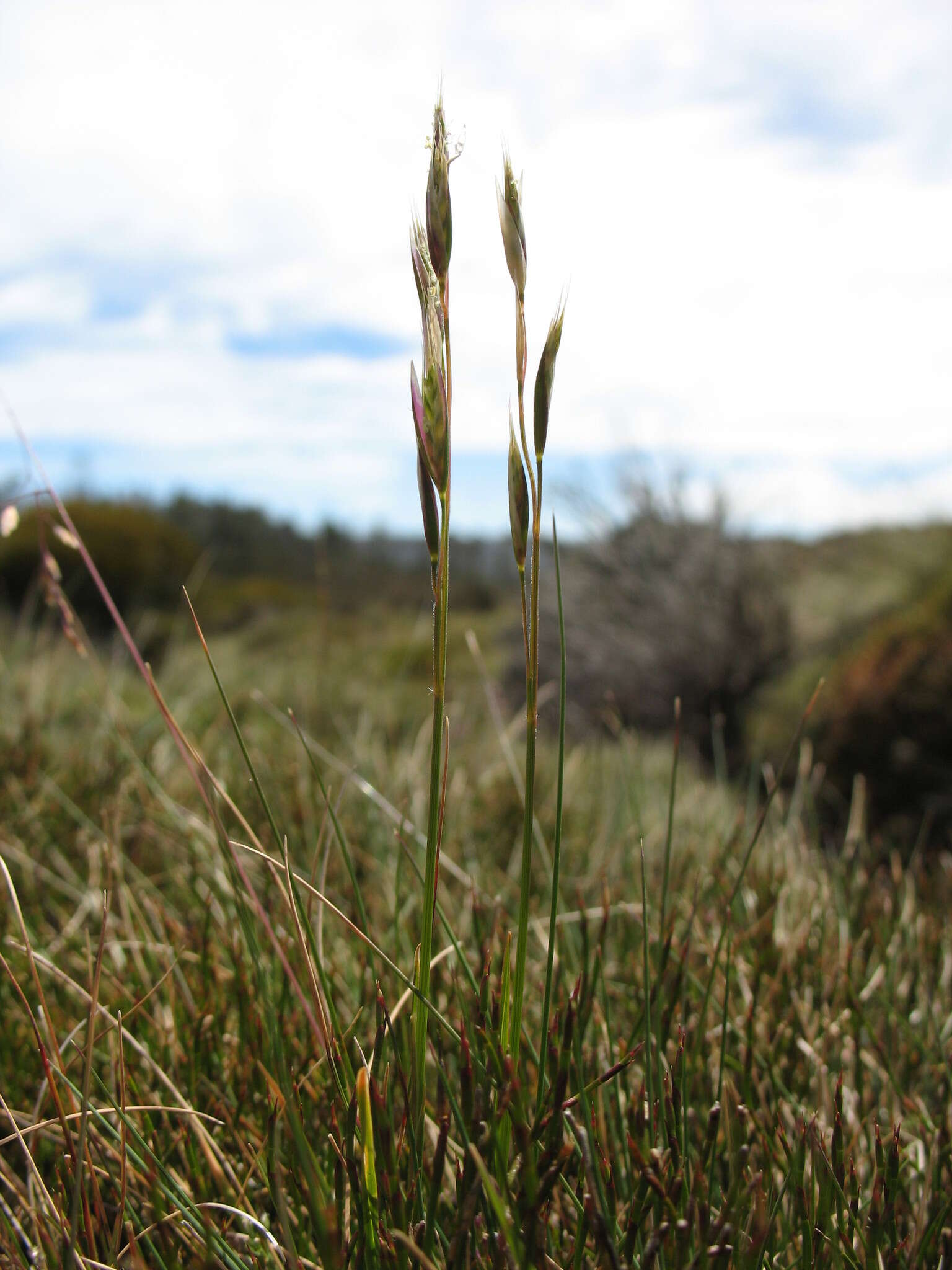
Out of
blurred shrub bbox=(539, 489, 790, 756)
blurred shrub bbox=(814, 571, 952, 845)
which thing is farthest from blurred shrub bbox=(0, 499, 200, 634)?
blurred shrub bbox=(814, 571, 952, 845)

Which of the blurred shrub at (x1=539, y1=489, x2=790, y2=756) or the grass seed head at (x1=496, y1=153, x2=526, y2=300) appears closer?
the grass seed head at (x1=496, y1=153, x2=526, y2=300)

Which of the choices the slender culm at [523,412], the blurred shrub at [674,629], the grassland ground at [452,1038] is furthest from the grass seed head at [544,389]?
the blurred shrub at [674,629]

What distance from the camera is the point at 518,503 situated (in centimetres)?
69

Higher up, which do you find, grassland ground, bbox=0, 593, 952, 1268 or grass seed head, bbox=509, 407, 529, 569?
→ grass seed head, bbox=509, 407, 529, 569

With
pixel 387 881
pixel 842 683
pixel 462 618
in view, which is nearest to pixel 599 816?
pixel 387 881

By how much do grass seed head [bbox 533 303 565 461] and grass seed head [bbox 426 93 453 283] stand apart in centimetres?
10

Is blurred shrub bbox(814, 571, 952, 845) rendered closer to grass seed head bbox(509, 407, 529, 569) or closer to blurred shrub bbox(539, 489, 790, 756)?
blurred shrub bbox(539, 489, 790, 756)

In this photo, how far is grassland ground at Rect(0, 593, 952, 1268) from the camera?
77 centimetres

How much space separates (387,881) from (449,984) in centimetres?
50

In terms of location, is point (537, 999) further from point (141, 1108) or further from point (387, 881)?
point (141, 1108)

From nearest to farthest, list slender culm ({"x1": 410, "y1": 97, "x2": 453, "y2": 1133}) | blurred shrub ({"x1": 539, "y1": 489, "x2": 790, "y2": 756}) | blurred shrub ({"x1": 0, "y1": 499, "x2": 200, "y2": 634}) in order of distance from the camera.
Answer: slender culm ({"x1": 410, "y1": 97, "x2": 453, "y2": 1133}) → blurred shrub ({"x1": 539, "y1": 489, "x2": 790, "y2": 756}) → blurred shrub ({"x1": 0, "y1": 499, "x2": 200, "y2": 634})

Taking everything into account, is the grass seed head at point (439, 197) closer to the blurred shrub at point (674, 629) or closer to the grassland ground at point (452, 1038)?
the grassland ground at point (452, 1038)

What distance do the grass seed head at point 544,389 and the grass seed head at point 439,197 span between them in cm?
10

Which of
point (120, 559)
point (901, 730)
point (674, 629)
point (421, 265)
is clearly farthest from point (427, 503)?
point (120, 559)
